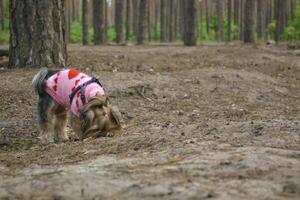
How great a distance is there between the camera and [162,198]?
3348 millimetres

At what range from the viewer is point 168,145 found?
5078 millimetres

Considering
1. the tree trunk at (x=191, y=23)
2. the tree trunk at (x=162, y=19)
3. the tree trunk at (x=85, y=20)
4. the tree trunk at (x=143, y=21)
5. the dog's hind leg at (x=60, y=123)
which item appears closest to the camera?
the dog's hind leg at (x=60, y=123)

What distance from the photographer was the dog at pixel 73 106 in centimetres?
589

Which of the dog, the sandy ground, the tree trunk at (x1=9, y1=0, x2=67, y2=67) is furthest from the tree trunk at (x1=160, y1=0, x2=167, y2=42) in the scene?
the dog

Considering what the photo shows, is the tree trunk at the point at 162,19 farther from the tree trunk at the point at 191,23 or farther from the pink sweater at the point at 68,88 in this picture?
the pink sweater at the point at 68,88

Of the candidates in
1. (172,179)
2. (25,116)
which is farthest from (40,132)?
(172,179)

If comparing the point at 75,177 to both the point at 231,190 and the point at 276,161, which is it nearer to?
the point at 231,190

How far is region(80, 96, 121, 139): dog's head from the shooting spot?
5.85 meters

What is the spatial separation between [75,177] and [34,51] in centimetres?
655

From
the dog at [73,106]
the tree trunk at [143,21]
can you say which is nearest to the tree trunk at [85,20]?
the tree trunk at [143,21]

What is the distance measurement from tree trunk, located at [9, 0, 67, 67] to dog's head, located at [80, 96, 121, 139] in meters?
4.38

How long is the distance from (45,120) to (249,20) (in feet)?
50.7

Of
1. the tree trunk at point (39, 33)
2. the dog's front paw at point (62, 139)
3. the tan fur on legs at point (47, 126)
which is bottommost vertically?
the dog's front paw at point (62, 139)

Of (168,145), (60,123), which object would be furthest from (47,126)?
(168,145)
